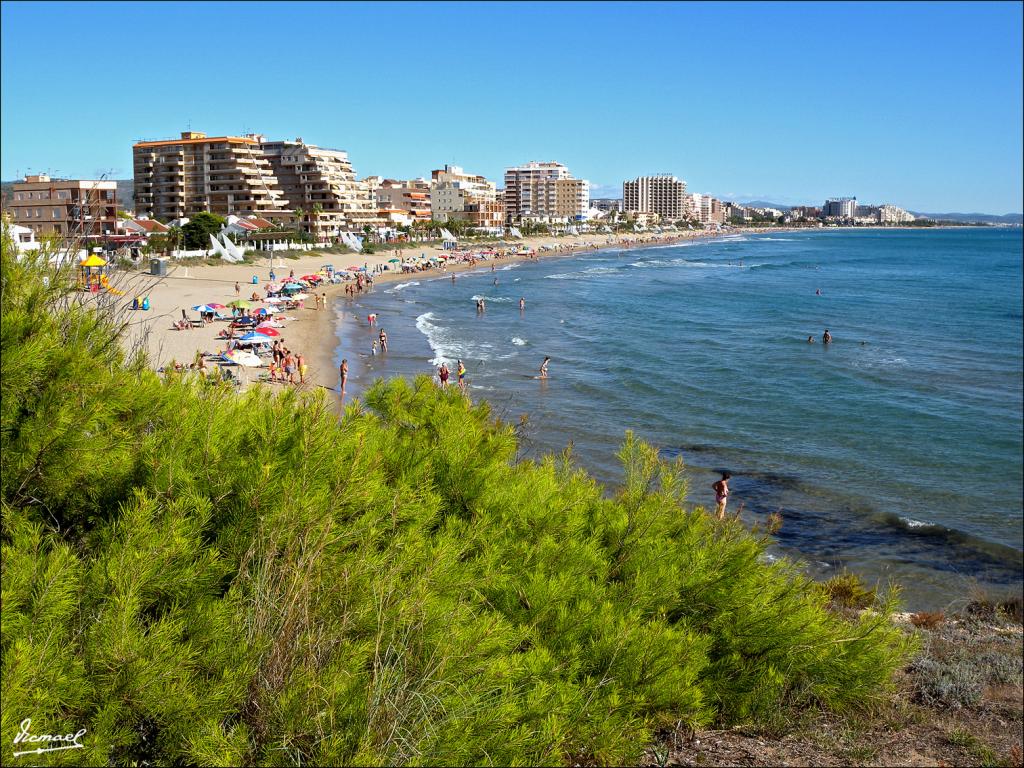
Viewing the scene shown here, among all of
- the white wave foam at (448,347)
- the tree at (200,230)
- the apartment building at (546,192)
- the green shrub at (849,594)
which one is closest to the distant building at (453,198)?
the apartment building at (546,192)

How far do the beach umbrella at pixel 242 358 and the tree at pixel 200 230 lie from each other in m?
39.6

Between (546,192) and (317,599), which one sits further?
(546,192)

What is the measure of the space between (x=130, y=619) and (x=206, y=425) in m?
1.29

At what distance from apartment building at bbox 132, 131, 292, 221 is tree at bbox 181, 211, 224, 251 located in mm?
16399

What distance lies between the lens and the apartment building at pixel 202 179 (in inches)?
3194

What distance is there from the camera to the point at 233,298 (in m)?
41.9

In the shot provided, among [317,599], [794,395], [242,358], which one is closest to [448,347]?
[242,358]

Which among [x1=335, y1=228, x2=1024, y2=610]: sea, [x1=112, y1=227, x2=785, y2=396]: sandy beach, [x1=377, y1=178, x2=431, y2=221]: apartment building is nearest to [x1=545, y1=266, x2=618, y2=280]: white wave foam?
[x1=112, y1=227, x2=785, y2=396]: sandy beach

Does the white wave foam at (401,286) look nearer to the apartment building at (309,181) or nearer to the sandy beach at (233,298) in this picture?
the sandy beach at (233,298)

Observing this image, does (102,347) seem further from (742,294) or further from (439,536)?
(742,294)

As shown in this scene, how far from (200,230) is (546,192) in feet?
404

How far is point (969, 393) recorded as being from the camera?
87.5ft

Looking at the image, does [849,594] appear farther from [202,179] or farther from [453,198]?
[453,198]

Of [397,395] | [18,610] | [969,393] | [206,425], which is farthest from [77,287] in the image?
[969,393]
